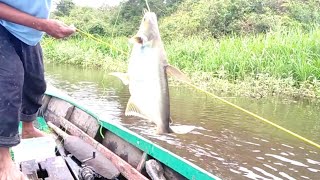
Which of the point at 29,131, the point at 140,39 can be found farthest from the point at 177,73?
the point at 29,131

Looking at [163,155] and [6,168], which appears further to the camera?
[163,155]

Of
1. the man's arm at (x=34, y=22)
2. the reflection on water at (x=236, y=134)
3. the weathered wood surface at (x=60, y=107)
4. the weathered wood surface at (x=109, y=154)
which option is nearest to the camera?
Result: the man's arm at (x=34, y=22)

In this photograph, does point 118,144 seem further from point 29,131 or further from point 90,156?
point 29,131

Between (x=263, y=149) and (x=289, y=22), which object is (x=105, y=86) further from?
(x=289, y=22)

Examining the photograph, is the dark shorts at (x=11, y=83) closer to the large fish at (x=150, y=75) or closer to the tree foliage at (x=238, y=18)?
the large fish at (x=150, y=75)

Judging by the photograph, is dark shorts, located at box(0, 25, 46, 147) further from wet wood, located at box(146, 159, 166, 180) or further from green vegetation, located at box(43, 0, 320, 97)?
wet wood, located at box(146, 159, 166, 180)

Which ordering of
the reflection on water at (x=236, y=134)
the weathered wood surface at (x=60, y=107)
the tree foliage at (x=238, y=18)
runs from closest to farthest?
the weathered wood surface at (x=60, y=107), the reflection on water at (x=236, y=134), the tree foliage at (x=238, y=18)

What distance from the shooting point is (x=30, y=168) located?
2996 millimetres

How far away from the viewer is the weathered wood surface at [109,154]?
10.9ft

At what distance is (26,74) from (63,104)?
2.99 meters

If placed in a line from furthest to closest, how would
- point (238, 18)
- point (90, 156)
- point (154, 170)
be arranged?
point (238, 18), point (90, 156), point (154, 170)

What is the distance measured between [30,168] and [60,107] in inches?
98.3

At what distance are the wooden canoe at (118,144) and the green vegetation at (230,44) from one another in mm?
869

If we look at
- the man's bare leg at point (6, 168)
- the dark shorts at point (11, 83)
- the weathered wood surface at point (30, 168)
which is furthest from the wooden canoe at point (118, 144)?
the dark shorts at point (11, 83)
